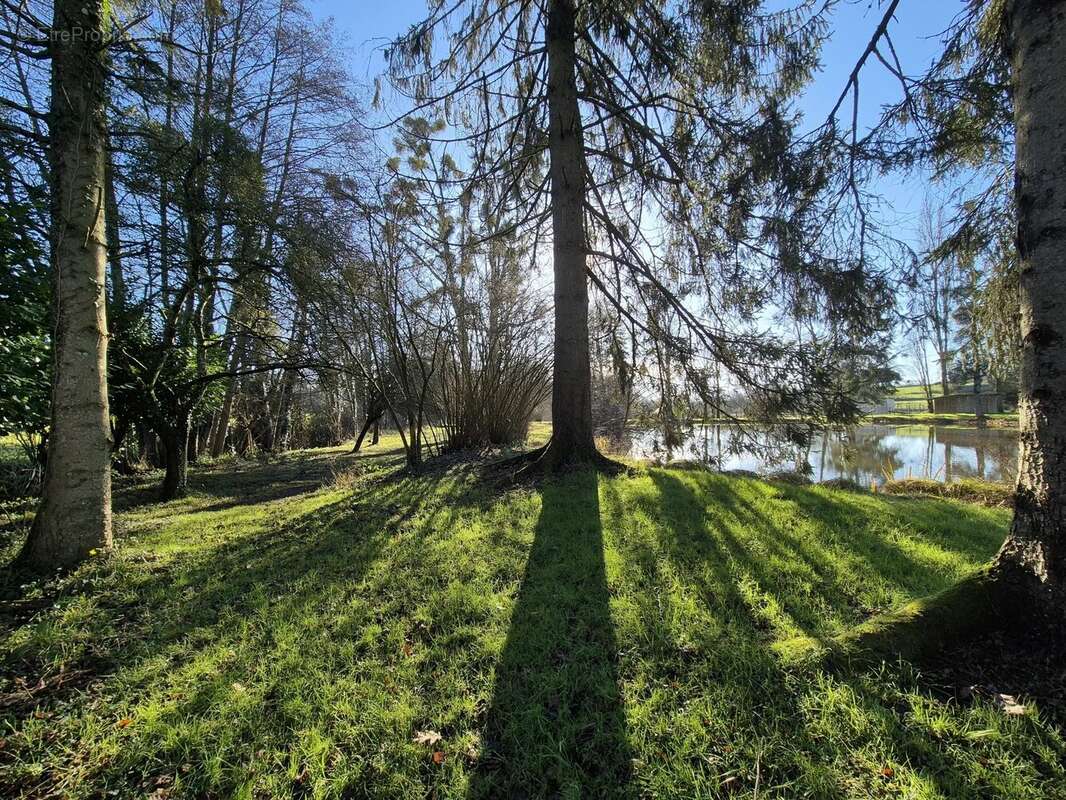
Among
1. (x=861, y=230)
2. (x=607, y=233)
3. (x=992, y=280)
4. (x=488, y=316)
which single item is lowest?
(x=992, y=280)

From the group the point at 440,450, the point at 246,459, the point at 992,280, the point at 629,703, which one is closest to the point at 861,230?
the point at 992,280

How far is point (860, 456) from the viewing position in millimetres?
12531

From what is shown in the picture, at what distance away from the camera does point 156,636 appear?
2.43 metres

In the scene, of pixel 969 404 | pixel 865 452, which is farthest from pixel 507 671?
pixel 969 404

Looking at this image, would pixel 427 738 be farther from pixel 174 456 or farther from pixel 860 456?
pixel 860 456

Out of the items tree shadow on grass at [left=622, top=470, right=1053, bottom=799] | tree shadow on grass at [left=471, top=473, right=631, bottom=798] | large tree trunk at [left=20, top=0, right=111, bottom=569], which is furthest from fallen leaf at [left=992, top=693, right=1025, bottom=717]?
large tree trunk at [left=20, top=0, right=111, bottom=569]

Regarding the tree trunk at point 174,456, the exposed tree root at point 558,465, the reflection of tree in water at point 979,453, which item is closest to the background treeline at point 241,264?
the tree trunk at point 174,456

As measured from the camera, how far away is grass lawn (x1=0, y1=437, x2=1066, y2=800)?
1.53 meters

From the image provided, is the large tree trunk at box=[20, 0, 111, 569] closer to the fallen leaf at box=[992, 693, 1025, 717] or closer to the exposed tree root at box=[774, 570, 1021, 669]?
the exposed tree root at box=[774, 570, 1021, 669]

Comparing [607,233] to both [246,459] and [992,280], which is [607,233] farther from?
[246,459]

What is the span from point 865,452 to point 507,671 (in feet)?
50.6

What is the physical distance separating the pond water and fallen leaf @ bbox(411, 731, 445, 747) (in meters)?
4.91

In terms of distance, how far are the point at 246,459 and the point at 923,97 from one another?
14.0 metres

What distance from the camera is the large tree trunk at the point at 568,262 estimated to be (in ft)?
17.4
